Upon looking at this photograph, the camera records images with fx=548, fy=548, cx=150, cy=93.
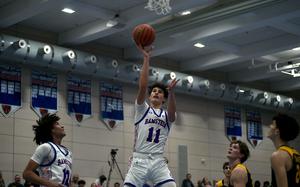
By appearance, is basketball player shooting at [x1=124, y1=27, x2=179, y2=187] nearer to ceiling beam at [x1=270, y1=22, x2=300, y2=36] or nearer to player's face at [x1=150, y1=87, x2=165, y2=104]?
player's face at [x1=150, y1=87, x2=165, y2=104]

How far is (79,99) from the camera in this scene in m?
18.1

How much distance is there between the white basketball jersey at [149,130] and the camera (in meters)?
7.45

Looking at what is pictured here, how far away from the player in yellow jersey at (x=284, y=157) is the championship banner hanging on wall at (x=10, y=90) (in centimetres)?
1194

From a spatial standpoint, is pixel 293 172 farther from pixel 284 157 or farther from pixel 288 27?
pixel 288 27

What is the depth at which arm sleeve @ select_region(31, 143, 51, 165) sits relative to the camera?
6027 mm

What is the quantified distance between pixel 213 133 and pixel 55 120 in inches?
650

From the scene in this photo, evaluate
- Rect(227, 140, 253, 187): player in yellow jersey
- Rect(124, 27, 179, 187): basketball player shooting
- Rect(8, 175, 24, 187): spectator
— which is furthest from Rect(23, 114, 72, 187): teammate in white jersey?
Rect(8, 175, 24, 187): spectator

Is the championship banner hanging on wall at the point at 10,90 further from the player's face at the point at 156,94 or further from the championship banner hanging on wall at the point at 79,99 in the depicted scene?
the player's face at the point at 156,94

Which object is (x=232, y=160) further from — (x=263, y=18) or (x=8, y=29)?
(x=8, y=29)

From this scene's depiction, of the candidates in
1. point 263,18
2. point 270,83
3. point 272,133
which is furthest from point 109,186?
point 272,133

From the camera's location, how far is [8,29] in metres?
16.5

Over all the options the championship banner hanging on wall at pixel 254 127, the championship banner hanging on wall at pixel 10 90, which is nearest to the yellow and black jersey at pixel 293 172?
the championship banner hanging on wall at pixel 10 90

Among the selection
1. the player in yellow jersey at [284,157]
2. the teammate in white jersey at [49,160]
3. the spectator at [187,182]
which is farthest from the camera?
the spectator at [187,182]

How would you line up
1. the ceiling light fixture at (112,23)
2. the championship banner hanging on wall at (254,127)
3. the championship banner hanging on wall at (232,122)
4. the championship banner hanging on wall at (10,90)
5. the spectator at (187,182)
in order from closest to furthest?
the ceiling light fixture at (112,23)
the championship banner hanging on wall at (10,90)
the spectator at (187,182)
the championship banner hanging on wall at (232,122)
the championship banner hanging on wall at (254,127)
